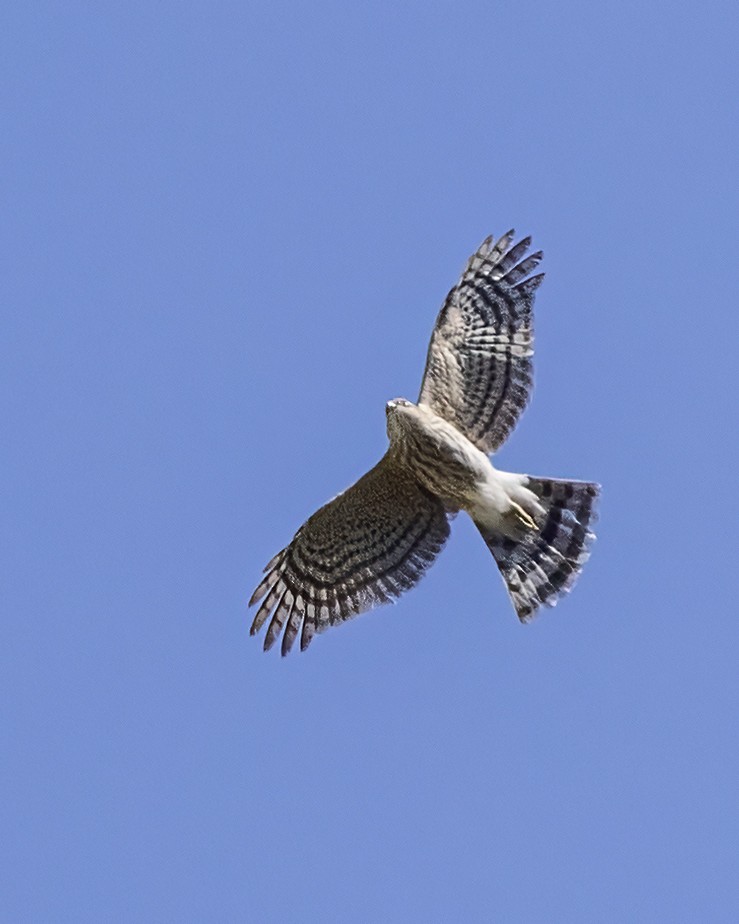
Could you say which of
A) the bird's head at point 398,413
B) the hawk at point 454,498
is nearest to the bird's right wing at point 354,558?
the hawk at point 454,498

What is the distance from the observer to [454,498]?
691 inches

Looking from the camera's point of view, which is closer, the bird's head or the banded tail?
the bird's head

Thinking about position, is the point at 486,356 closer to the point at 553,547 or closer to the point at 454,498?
the point at 454,498

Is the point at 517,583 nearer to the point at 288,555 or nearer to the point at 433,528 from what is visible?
the point at 433,528

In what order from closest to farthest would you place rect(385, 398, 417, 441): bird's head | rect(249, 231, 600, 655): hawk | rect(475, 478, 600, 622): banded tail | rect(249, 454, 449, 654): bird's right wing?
rect(385, 398, 417, 441): bird's head → rect(249, 231, 600, 655): hawk → rect(475, 478, 600, 622): banded tail → rect(249, 454, 449, 654): bird's right wing

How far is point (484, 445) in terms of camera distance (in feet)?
57.0

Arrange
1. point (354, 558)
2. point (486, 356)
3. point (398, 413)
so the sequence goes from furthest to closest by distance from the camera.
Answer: point (354, 558), point (486, 356), point (398, 413)

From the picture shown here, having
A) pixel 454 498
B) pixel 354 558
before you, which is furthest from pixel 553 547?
pixel 354 558

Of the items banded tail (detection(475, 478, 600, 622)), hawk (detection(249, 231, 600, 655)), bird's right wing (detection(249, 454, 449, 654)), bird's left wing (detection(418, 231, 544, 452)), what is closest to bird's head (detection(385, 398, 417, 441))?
→ hawk (detection(249, 231, 600, 655))

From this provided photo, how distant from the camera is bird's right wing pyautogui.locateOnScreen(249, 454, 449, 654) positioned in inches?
696

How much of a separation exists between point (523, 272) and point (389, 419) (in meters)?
1.73

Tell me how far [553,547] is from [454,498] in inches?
38.1

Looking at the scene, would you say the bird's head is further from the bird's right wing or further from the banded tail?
the banded tail

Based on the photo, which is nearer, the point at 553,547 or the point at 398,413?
the point at 398,413
